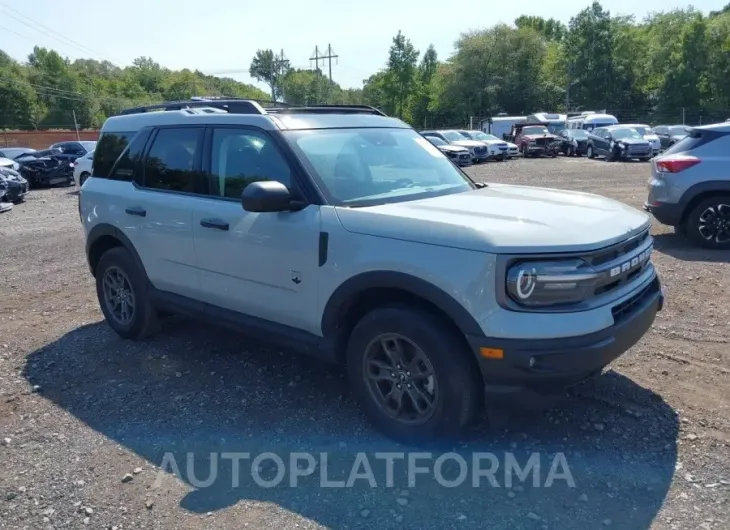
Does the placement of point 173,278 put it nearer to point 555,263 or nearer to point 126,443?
point 126,443

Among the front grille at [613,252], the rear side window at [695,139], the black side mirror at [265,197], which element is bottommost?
the front grille at [613,252]

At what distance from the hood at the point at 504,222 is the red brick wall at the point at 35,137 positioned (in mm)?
49920

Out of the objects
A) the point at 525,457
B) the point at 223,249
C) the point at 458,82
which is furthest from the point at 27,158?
the point at 458,82

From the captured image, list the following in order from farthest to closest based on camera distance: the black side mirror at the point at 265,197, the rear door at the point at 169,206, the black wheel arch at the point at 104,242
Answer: the black wheel arch at the point at 104,242 < the rear door at the point at 169,206 < the black side mirror at the point at 265,197

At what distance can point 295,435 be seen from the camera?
3.80 metres

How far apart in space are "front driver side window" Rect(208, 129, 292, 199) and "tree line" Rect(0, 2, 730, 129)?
5318 cm

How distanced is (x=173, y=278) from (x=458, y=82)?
67.3 meters

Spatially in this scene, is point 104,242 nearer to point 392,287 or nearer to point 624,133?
point 392,287

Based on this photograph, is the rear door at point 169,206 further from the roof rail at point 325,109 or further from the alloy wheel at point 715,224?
the alloy wheel at point 715,224

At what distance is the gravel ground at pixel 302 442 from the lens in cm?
306

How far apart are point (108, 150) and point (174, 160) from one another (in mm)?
1122

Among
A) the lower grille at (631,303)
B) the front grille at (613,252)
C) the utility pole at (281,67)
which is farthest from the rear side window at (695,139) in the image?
the utility pole at (281,67)

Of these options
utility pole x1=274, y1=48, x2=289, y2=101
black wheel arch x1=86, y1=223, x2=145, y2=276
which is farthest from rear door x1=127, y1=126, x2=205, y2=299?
utility pole x1=274, y1=48, x2=289, y2=101

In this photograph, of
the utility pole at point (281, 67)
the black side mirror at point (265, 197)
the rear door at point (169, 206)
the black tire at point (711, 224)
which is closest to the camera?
the black side mirror at point (265, 197)
